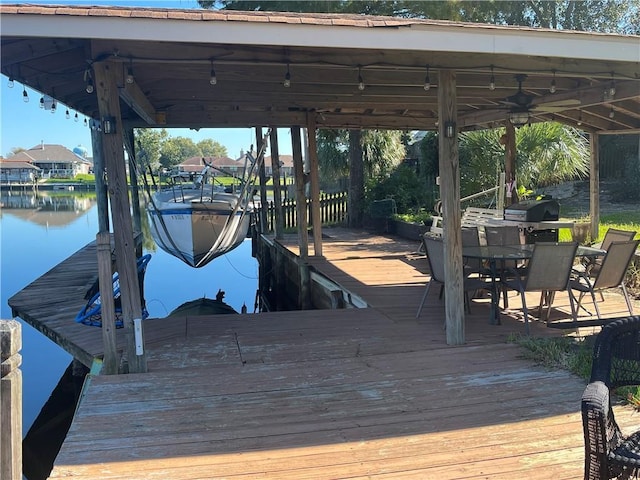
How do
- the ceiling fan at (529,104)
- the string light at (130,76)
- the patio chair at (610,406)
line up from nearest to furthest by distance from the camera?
the patio chair at (610,406) → the string light at (130,76) → the ceiling fan at (529,104)

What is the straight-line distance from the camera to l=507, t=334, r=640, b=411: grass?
3760 mm

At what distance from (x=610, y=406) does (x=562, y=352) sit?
2.04m

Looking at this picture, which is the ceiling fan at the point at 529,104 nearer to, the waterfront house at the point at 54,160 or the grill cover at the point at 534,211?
the grill cover at the point at 534,211

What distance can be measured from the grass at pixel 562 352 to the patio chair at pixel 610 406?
44.6 inches

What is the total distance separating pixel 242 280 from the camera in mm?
14547

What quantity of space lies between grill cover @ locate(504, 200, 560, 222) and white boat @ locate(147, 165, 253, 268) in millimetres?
4707

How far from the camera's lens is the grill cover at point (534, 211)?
7285 millimetres

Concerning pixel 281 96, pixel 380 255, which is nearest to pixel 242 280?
pixel 380 255

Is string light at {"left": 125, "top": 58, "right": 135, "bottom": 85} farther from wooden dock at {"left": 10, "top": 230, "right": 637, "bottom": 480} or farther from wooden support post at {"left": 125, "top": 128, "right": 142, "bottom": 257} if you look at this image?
wooden support post at {"left": 125, "top": 128, "right": 142, "bottom": 257}

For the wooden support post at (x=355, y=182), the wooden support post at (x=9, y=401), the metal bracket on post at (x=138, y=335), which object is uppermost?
the wooden support post at (x=355, y=182)

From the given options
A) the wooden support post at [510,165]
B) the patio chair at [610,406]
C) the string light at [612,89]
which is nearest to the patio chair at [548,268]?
the string light at [612,89]

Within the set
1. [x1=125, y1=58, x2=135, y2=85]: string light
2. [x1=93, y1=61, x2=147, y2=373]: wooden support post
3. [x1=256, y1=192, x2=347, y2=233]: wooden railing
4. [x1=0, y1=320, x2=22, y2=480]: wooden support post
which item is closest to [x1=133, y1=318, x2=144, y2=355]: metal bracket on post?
[x1=93, y1=61, x2=147, y2=373]: wooden support post

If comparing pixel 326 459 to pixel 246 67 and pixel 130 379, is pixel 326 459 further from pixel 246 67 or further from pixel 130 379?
pixel 246 67

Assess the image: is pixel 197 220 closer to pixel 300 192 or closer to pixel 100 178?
pixel 100 178
